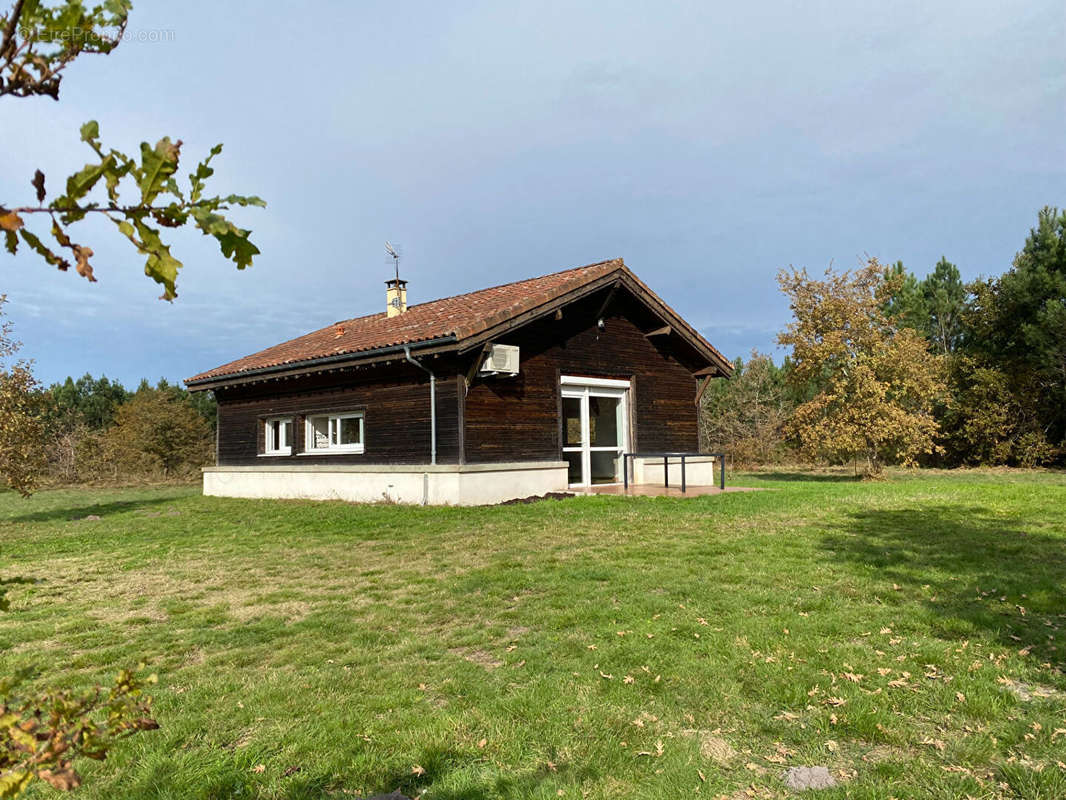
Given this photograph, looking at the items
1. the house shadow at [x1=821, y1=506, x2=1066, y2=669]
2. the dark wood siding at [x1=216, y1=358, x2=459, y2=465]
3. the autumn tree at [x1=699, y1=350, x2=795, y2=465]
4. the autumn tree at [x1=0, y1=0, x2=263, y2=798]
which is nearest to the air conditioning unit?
the dark wood siding at [x1=216, y1=358, x2=459, y2=465]

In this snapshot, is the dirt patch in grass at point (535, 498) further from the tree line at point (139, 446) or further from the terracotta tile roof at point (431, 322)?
the tree line at point (139, 446)

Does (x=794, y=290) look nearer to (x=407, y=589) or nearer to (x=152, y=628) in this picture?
(x=407, y=589)

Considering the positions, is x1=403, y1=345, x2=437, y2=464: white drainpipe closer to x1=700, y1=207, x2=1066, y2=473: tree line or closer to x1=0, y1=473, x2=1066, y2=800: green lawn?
x1=0, y1=473, x2=1066, y2=800: green lawn

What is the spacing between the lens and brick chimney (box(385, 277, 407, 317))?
1970 centimetres

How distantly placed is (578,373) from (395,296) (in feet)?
23.6

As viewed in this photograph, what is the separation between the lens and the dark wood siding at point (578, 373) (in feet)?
44.4

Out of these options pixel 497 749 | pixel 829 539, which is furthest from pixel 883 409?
pixel 497 749

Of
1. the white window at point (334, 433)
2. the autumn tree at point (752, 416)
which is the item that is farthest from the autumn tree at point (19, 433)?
the autumn tree at point (752, 416)

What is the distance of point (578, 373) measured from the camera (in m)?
15.3

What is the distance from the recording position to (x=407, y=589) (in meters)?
6.29

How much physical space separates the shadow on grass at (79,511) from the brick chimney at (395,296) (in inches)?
308

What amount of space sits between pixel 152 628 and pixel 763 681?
4454 millimetres

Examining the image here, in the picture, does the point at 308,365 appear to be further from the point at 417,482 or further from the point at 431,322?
the point at 417,482

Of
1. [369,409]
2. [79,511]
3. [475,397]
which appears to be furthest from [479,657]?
[79,511]
